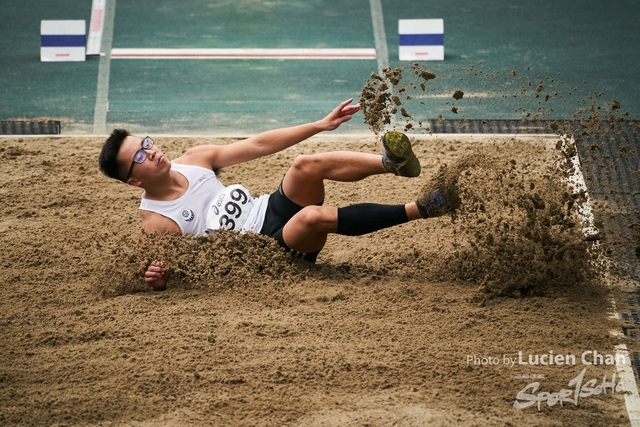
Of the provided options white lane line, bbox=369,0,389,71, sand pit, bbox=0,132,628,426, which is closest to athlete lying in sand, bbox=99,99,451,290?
sand pit, bbox=0,132,628,426

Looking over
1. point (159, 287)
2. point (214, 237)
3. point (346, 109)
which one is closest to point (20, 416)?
point (159, 287)

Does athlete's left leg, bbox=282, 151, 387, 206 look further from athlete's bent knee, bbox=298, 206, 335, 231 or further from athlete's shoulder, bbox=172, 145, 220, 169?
athlete's shoulder, bbox=172, 145, 220, 169

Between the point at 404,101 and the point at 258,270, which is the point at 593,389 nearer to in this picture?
the point at 258,270

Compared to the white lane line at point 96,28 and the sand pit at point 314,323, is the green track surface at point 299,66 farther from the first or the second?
the sand pit at point 314,323

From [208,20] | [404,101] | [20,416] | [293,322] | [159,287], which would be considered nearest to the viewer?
[20,416]

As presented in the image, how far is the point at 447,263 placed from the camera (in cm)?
432

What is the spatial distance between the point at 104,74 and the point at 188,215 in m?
3.46

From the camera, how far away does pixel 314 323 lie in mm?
3762

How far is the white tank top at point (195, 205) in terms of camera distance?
164 inches

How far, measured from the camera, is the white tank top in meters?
4.17

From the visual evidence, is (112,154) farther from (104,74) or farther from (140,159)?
(104,74)

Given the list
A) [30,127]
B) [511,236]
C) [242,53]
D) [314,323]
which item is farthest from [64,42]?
[511,236]

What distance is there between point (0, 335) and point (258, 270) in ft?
4.14

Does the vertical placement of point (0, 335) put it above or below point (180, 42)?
below
